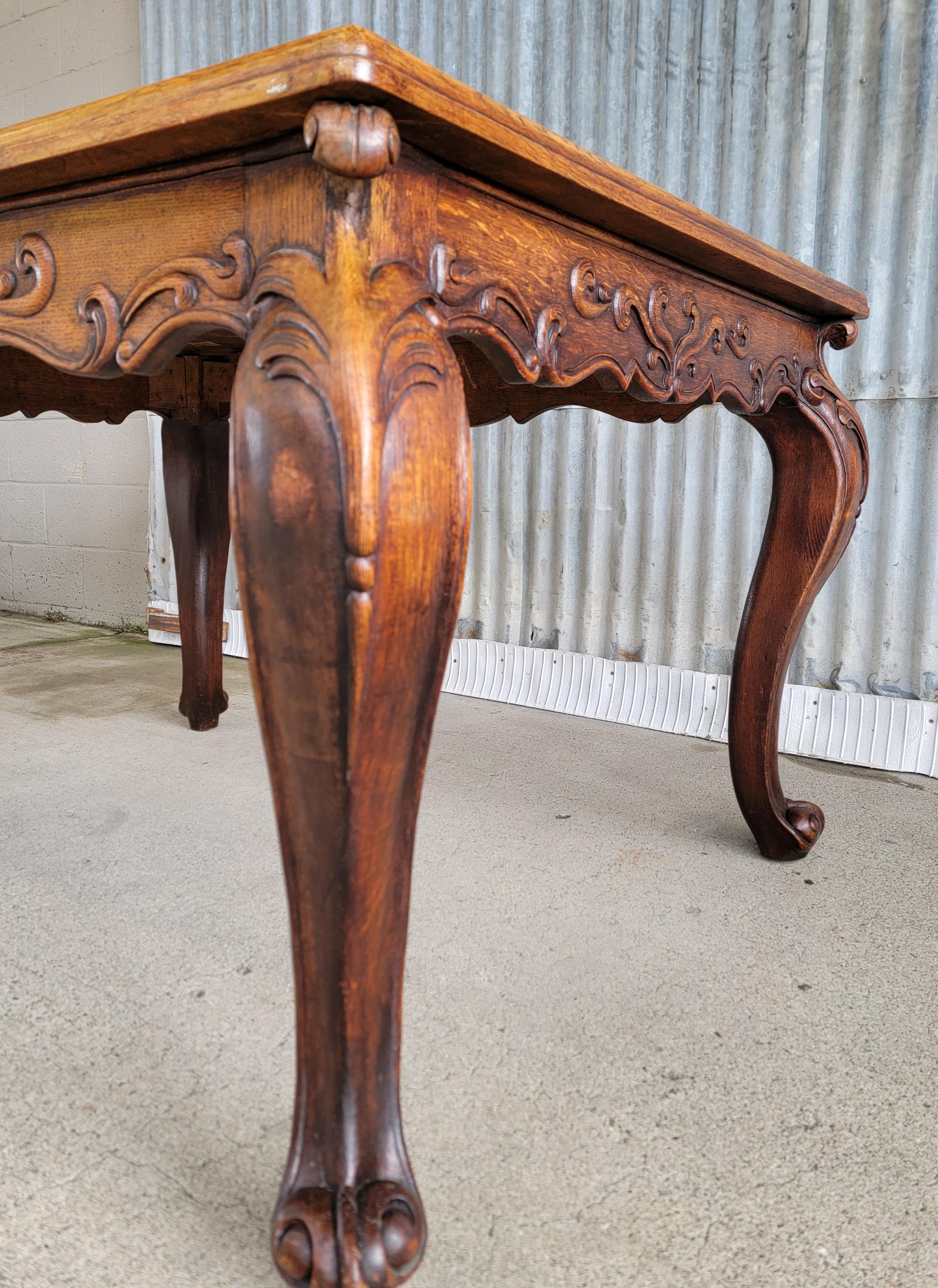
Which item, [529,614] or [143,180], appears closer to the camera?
[143,180]

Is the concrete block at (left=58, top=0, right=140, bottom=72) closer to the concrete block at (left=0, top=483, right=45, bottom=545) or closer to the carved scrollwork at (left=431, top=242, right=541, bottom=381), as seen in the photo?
the concrete block at (left=0, top=483, right=45, bottom=545)

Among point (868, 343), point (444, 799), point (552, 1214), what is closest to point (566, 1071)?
point (552, 1214)

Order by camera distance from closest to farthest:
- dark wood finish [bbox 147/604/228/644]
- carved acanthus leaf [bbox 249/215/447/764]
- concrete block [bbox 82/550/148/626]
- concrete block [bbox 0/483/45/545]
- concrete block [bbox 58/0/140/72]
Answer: carved acanthus leaf [bbox 249/215/447/764] → dark wood finish [bbox 147/604/228/644] → concrete block [bbox 58/0/140/72] → concrete block [bbox 82/550/148/626] → concrete block [bbox 0/483/45/545]

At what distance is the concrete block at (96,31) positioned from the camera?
301 centimetres

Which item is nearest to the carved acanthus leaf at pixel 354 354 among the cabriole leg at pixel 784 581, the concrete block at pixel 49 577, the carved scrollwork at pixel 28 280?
the carved scrollwork at pixel 28 280

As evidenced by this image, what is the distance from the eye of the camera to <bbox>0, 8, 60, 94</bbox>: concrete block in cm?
321

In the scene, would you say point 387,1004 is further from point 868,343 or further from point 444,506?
point 868,343

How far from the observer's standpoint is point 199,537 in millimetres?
1674

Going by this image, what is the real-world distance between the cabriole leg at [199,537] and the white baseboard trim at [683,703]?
44cm

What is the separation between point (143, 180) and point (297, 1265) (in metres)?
0.63

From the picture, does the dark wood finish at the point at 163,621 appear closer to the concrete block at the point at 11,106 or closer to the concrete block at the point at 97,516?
the concrete block at the point at 97,516

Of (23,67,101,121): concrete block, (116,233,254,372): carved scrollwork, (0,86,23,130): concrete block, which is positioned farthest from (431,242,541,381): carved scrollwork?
(0,86,23,130): concrete block

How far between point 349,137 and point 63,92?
3419 millimetres

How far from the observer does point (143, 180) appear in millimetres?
606
